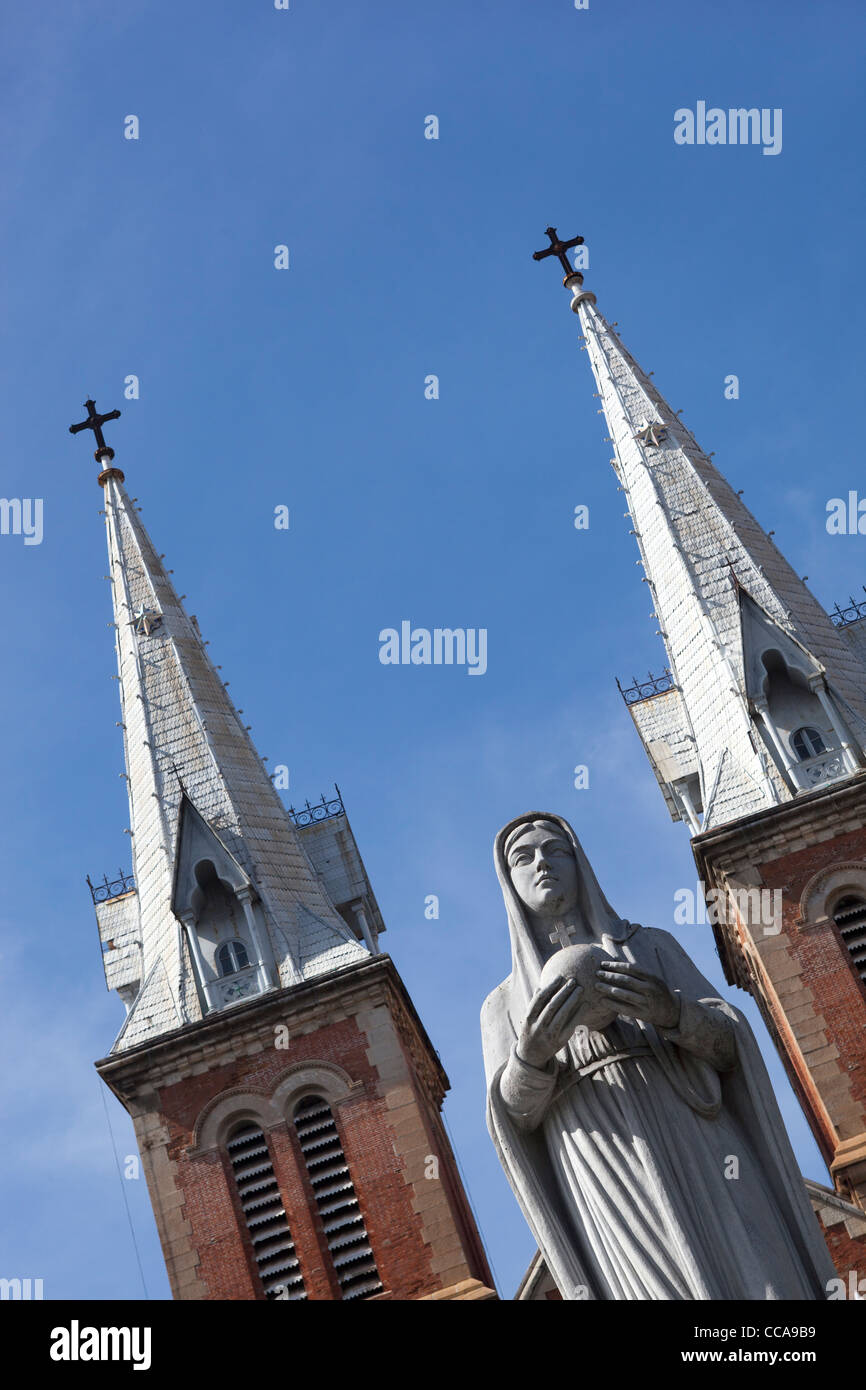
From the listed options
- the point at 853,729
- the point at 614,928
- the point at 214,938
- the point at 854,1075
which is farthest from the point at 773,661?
the point at 614,928

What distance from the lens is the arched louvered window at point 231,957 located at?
33188mm

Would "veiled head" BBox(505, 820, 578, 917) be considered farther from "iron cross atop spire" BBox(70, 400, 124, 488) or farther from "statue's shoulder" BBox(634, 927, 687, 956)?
"iron cross atop spire" BBox(70, 400, 124, 488)

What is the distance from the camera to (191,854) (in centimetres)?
Answer: 3509

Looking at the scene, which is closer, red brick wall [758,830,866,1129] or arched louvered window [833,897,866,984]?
red brick wall [758,830,866,1129]

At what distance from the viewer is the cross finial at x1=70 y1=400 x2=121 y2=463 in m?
45.6

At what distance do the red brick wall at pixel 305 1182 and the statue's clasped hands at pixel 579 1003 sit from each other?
66.2ft

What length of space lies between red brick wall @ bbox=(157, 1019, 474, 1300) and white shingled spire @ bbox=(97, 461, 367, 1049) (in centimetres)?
164

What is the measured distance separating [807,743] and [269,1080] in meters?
11.1

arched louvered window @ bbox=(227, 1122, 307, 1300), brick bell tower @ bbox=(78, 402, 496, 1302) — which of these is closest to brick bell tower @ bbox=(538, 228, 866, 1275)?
brick bell tower @ bbox=(78, 402, 496, 1302)

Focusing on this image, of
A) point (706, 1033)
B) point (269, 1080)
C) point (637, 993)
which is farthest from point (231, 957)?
point (637, 993)

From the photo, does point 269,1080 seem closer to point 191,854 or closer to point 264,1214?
point 264,1214

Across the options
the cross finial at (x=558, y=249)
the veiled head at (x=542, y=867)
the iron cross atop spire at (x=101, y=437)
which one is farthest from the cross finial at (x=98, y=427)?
the veiled head at (x=542, y=867)

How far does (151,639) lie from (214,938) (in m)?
8.67

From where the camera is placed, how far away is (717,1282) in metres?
8.81
